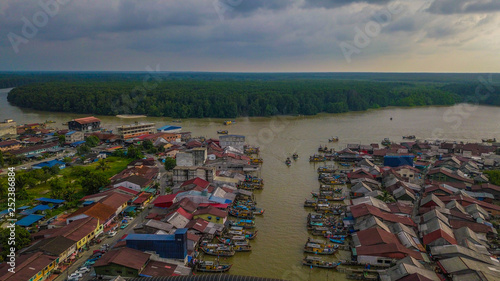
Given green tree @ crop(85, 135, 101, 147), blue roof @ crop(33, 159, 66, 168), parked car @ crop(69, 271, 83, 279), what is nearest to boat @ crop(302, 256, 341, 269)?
A: parked car @ crop(69, 271, 83, 279)

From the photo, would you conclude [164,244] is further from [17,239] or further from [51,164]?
[51,164]

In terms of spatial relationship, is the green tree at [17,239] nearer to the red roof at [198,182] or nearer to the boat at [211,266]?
the boat at [211,266]

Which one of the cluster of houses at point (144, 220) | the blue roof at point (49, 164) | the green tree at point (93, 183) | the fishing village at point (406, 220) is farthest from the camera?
the blue roof at point (49, 164)

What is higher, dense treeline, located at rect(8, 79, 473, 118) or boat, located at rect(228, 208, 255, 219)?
dense treeline, located at rect(8, 79, 473, 118)

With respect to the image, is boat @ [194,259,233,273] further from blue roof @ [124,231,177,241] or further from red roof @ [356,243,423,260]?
red roof @ [356,243,423,260]

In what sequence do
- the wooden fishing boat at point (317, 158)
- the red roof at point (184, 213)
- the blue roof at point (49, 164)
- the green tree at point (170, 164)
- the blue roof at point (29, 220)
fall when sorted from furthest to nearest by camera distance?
the wooden fishing boat at point (317, 158)
the blue roof at point (49, 164)
the green tree at point (170, 164)
the red roof at point (184, 213)
the blue roof at point (29, 220)

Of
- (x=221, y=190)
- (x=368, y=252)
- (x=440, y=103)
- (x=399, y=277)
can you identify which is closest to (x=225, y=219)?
(x=221, y=190)

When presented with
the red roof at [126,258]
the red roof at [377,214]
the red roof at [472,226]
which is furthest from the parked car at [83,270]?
the red roof at [472,226]
